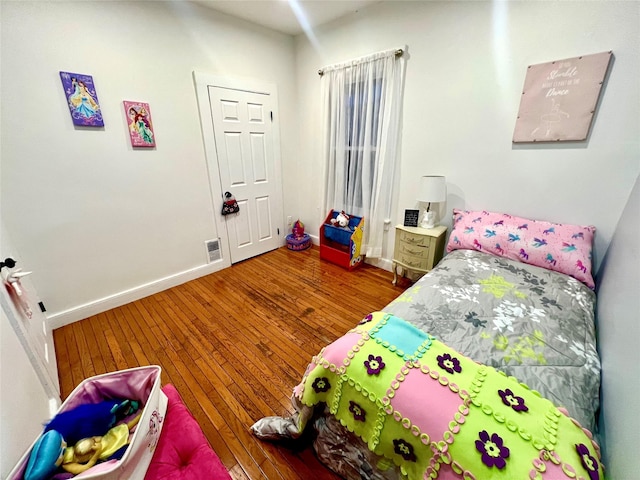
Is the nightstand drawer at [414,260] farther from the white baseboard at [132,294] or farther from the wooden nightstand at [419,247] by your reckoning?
the white baseboard at [132,294]

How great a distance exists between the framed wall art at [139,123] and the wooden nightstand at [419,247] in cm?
245

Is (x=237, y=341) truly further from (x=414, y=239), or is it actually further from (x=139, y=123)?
(x=139, y=123)

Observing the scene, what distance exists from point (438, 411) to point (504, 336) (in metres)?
0.57

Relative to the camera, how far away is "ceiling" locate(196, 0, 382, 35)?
2.35m

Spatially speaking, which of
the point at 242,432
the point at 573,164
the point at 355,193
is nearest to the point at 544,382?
the point at 242,432

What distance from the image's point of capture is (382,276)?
9.40ft

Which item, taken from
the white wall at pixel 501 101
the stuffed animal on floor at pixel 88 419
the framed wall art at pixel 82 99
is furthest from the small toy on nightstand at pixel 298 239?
the stuffed animal on floor at pixel 88 419

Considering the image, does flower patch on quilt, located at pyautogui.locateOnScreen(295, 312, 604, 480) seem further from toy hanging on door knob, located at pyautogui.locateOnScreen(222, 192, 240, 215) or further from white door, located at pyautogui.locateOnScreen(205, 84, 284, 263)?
white door, located at pyautogui.locateOnScreen(205, 84, 284, 263)

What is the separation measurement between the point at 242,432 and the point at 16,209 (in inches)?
86.0

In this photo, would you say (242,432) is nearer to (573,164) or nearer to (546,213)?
(546,213)

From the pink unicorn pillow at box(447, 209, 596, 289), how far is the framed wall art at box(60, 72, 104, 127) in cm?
306

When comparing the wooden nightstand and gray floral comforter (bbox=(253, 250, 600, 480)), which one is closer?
gray floral comforter (bbox=(253, 250, 600, 480))

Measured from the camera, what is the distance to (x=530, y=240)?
5.93 feet

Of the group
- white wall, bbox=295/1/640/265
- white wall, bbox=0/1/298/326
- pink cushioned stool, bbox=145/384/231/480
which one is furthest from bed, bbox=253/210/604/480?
white wall, bbox=0/1/298/326
